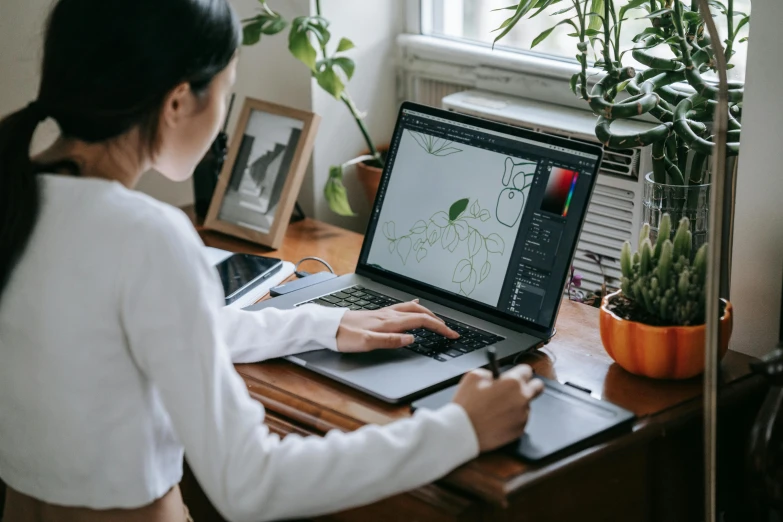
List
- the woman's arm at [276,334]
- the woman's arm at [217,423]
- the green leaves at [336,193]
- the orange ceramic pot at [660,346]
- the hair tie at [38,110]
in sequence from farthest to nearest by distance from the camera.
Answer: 1. the green leaves at [336,193]
2. the woman's arm at [276,334]
3. the orange ceramic pot at [660,346]
4. the hair tie at [38,110]
5. the woman's arm at [217,423]

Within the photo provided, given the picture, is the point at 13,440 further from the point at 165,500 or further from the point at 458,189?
the point at 458,189

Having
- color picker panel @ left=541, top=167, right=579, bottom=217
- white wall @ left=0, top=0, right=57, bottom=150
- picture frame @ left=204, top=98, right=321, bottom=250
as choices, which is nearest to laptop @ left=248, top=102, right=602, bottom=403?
color picker panel @ left=541, top=167, right=579, bottom=217

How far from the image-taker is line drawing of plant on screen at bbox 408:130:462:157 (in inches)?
57.8

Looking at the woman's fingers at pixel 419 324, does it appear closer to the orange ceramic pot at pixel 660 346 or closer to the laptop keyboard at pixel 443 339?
the laptop keyboard at pixel 443 339

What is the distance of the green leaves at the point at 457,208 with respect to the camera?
145cm

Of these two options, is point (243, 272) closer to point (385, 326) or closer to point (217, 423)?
point (385, 326)

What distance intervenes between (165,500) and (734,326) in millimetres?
799

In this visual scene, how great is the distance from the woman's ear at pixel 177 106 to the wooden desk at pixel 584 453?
0.38m

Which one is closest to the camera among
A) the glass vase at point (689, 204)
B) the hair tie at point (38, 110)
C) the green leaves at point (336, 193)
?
the hair tie at point (38, 110)

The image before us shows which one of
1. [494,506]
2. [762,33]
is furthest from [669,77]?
[494,506]

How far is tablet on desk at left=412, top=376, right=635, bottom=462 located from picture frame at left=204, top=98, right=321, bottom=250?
0.78 meters

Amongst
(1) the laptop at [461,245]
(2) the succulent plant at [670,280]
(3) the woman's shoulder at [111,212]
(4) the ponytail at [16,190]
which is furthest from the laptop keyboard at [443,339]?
(4) the ponytail at [16,190]

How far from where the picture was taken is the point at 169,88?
3.38ft

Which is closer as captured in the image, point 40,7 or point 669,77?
point 669,77
